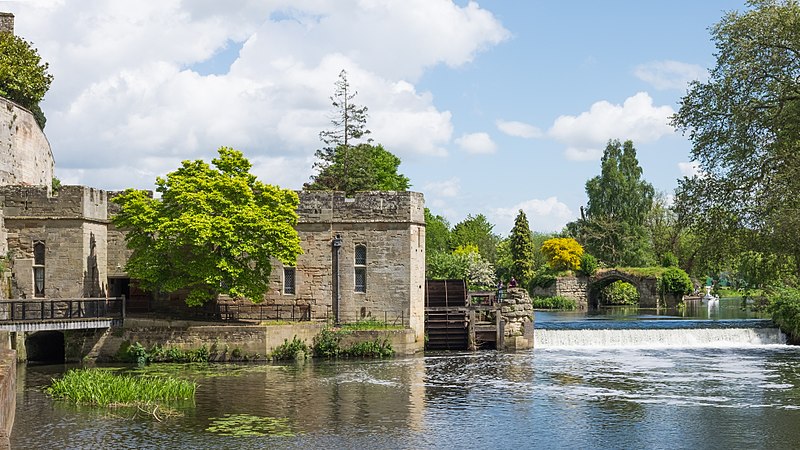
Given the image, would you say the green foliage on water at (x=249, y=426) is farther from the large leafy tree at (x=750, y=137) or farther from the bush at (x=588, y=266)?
the bush at (x=588, y=266)

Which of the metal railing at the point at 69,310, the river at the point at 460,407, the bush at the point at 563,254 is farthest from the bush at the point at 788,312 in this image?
the bush at the point at 563,254

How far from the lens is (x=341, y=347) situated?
34.2 meters

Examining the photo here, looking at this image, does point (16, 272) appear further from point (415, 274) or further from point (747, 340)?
point (747, 340)

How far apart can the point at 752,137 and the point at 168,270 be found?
2049cm

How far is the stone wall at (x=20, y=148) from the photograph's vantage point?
126 ft

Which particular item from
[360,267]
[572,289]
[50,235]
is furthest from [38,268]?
[572,289]

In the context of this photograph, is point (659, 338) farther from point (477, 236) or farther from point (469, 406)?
point (477, 236)

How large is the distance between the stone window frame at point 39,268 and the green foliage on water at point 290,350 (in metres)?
8.79

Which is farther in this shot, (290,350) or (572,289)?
(572,289)

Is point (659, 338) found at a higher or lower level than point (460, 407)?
higher

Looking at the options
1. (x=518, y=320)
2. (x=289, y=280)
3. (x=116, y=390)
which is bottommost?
(x=116, y=390)

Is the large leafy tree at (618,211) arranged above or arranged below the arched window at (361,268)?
above

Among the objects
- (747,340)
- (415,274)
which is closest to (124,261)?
(415,274)

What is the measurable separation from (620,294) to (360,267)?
46.3 metres
